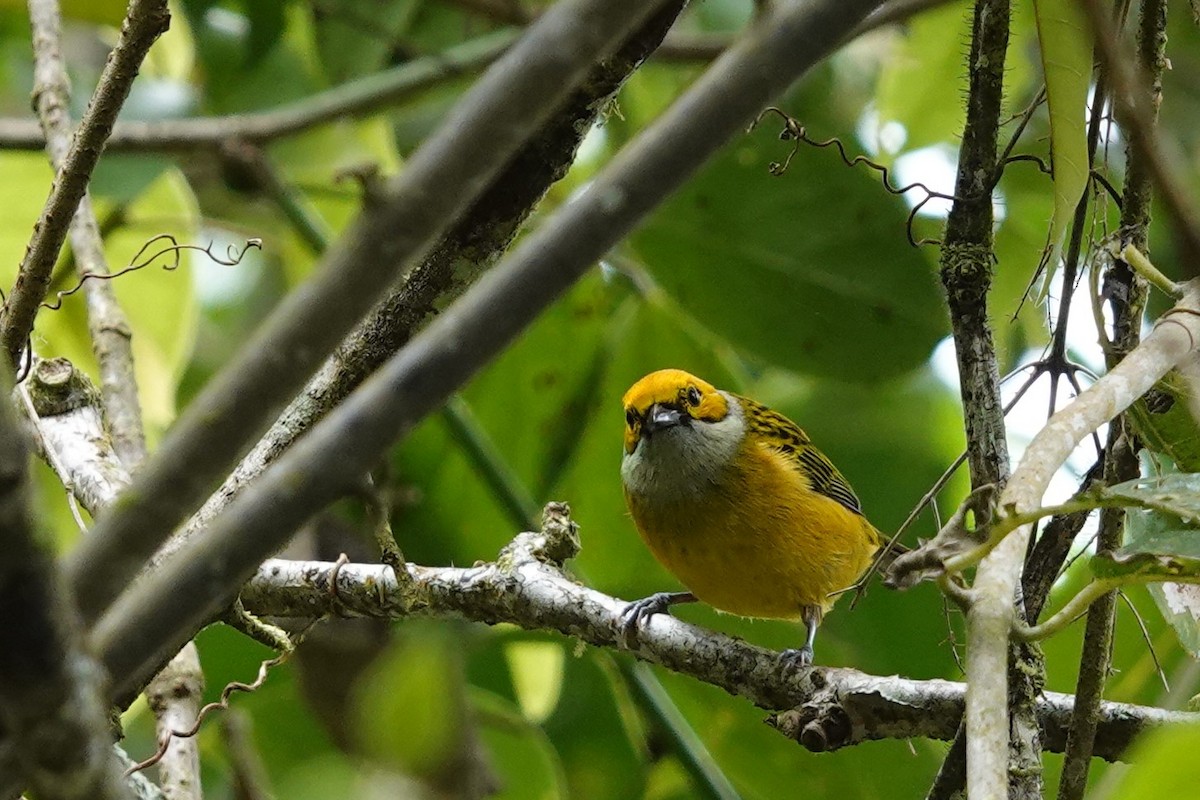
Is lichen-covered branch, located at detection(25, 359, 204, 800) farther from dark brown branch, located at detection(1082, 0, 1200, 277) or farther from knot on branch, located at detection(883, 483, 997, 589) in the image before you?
dark brown branch, located at detection(1082, 0, 1200, 277)

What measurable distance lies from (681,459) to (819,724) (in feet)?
5.87

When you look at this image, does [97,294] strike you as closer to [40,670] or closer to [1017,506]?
[1017,506]

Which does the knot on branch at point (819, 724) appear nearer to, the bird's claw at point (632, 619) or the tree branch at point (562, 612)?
the tree branch at point (562, 612)

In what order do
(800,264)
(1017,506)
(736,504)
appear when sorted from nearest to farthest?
(1017,506) < (736,504) < (800,264)

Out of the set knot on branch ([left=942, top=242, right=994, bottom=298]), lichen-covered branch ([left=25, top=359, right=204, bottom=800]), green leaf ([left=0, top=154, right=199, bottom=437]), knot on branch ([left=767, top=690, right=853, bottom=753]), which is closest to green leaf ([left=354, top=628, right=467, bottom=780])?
lichen-covered branch ([left=25, top=359, right=204, bottom=800])

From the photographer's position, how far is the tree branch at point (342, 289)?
82 cm

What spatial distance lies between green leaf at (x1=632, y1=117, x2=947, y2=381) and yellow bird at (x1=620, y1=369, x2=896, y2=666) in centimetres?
25

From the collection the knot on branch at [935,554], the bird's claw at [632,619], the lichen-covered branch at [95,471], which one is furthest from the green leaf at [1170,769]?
the lichen-covered branch at [95,471]

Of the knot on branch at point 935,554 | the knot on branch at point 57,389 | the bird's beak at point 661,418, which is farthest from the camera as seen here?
the bird's beak at point 661,418

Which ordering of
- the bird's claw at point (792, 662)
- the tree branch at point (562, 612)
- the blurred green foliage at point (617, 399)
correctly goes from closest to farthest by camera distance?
the tree branch at point (562, 612) < the bird's claw at point (792, 662) < the blurred green foliage at point (617, 399)

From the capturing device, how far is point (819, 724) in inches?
72.0

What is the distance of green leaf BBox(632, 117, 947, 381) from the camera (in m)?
3.65

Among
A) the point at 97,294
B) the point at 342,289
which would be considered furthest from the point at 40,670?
the point at 97,294

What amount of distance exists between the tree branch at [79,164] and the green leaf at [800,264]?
205cm
